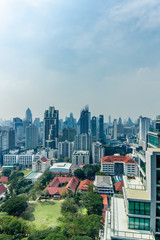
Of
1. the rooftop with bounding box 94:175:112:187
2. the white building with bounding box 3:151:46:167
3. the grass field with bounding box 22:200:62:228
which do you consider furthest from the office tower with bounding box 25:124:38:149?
the grass field with bounding box 22:200:62:228

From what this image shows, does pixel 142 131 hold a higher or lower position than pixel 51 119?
lower

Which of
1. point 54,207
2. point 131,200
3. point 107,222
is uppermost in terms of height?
point 131,200

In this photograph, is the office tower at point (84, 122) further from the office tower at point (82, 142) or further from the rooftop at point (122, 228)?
the rooftop at point (122, 228)

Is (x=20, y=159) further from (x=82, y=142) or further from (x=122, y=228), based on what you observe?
(x=122, y=228)

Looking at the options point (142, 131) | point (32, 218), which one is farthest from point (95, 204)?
point (142, 131)

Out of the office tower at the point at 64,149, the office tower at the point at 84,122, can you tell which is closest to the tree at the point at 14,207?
the office tower at the point at 64,149

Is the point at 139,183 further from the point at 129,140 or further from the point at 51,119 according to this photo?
the point at 129,140

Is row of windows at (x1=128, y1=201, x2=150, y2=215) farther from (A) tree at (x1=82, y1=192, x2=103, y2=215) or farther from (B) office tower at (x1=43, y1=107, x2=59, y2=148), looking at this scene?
(B) office tower at (x1=43, y1=107, x2=59, y2=148)
